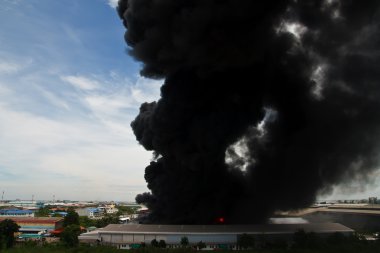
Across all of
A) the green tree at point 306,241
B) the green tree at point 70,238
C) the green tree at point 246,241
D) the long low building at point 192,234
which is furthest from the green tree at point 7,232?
the green tree at point 306,241

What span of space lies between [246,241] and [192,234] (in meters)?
6.05

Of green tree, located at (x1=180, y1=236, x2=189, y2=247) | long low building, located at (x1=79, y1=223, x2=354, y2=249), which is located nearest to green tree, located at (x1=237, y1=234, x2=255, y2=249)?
long low building, located at (x1=79, y1=223, x2=354, y2=249)

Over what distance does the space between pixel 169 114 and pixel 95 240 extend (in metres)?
17.6

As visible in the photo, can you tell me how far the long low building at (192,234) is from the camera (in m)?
40.9

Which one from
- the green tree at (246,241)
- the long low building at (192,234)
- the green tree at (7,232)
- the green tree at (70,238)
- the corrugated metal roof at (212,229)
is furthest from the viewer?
the green tree at (7,232)

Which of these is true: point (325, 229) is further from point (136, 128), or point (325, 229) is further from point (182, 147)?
point (136, 128)

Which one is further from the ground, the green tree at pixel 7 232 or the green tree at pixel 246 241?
the green tree at pixel 7 232

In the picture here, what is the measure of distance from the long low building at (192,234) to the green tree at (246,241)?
3.98 feet

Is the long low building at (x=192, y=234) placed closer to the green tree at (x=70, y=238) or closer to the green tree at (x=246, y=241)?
the green tree at (x=246, y=241)

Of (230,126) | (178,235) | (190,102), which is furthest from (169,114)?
(178,235)

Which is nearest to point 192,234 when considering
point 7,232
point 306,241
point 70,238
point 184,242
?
point 184,242

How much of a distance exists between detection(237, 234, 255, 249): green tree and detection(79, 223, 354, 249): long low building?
1.21 m

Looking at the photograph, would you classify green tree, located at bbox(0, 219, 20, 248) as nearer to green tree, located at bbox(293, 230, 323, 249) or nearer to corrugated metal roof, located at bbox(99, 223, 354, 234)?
corrugated metal roof, located at bbox(99, 223, 354, 234)

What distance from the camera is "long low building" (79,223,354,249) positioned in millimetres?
40897
